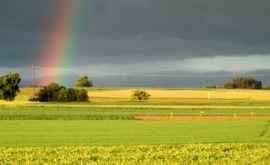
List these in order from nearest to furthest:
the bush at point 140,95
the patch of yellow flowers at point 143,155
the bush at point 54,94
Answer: the patch of yellow flowers at point 143,155 → the bush at point 54,94 → the bush at point 140,95

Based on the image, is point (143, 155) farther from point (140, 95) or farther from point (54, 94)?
point (140, 95)

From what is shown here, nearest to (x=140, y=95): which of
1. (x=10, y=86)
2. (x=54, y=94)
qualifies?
(x=54, y=94)

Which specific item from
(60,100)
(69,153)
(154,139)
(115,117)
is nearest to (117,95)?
(60,100)

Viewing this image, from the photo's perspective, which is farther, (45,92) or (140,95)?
(140,95)

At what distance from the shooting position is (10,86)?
143875 millimetres

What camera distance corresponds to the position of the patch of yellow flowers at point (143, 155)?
81.5ft

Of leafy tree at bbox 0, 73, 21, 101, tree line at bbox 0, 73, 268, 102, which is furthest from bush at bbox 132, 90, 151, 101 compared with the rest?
leafy tree at bbox 0, 73, 21, 101

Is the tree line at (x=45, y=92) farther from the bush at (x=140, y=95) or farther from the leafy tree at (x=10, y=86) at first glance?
the bush at (x=140, y=95)

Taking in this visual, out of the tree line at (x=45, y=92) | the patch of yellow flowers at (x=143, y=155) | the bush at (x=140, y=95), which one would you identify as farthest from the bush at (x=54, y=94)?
the patch of yellow flowers at (x=143, y=155)

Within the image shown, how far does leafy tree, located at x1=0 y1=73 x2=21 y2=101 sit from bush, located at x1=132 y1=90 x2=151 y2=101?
32446mm

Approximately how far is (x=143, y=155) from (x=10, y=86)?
121 m

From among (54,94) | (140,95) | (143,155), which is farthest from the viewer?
(140,95)

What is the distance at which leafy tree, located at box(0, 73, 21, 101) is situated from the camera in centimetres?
14362

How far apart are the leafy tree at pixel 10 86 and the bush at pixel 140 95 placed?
106ft
